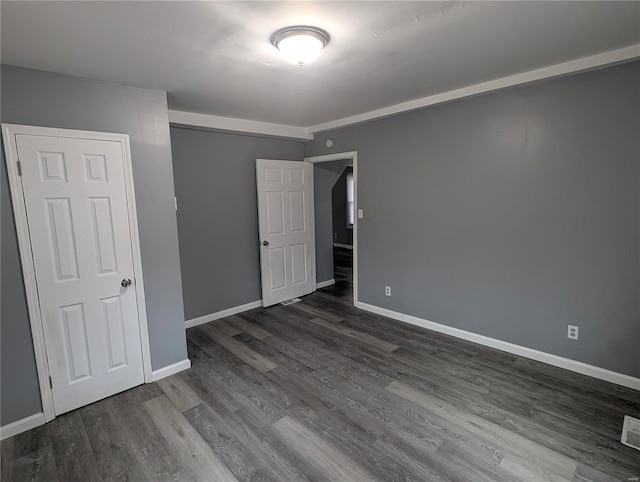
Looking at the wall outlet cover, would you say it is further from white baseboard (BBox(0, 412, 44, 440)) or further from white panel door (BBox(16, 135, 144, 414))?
white baseboard (BBox(0, 412, 44, 440))

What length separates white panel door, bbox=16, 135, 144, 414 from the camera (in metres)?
2.26

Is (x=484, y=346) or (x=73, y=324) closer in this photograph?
(x=73, y=324)

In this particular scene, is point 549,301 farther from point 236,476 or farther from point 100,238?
point 100,238

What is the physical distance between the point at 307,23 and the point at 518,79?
1936mm

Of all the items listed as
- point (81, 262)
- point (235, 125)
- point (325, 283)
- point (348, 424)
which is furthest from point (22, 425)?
point (325, 283)

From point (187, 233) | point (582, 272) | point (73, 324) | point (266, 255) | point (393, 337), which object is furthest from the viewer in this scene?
point (266, 255)

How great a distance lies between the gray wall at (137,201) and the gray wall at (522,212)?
2364mm

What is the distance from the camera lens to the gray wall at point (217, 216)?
3803mm

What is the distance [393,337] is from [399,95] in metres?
2.47

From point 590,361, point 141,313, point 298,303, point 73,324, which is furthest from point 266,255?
point 590,361

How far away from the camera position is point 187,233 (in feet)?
12.6

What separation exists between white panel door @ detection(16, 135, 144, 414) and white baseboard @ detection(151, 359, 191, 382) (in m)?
0.19

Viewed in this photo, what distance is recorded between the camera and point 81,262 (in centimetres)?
243

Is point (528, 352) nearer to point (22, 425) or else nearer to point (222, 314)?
point (222, 314)
